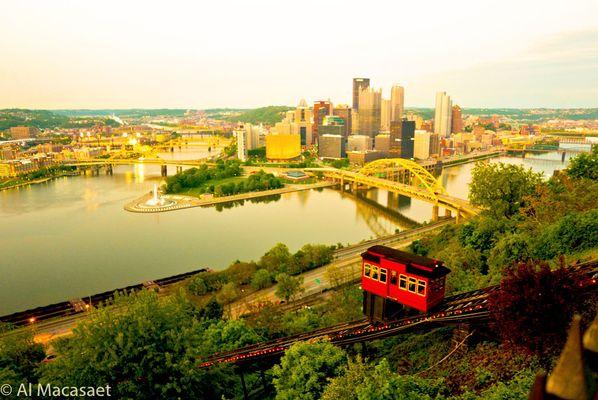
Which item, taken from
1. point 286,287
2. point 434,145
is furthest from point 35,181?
point 434,145

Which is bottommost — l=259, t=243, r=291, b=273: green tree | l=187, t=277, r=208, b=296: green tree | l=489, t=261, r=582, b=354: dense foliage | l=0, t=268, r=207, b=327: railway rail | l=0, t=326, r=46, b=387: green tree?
l=0, t=268, r=207, b=327: railway rail

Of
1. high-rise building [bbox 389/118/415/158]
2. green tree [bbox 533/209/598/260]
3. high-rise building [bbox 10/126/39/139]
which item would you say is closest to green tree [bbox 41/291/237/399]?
green tree [bbox 533/209/598/260]

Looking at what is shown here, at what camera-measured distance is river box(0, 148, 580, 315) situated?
18656 millimetres

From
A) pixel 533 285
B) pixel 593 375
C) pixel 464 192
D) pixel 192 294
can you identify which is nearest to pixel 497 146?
pixel 464 192

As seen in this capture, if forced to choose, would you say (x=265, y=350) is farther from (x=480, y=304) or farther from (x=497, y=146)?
(x=497, y=146)

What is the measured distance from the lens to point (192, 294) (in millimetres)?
15750

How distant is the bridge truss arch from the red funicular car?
2313 centimetres

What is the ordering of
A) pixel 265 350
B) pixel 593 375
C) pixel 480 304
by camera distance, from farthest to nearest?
pixel 265 350
pixel 480 304
pixel 593 375

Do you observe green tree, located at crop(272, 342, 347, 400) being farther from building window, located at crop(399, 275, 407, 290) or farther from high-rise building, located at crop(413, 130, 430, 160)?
high-rise building, located at crop(413, 130, 430, 160)

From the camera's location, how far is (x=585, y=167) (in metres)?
18.7

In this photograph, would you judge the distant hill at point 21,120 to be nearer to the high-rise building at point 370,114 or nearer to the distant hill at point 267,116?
the distant hill at point 267,116

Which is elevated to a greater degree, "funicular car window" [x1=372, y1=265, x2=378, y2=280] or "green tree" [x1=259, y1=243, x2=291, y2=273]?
"funicular car window" [x1=372, y1=265, x2=378, y2=280]

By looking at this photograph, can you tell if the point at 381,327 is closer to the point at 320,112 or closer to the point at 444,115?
the point at 320,112

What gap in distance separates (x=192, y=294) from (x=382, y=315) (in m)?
9.17
